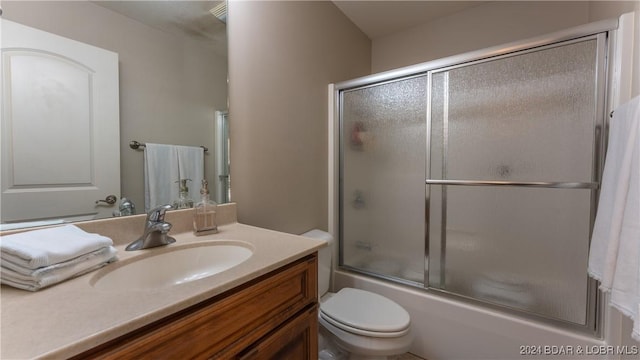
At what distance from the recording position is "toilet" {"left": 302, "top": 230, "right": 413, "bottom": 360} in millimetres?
1138

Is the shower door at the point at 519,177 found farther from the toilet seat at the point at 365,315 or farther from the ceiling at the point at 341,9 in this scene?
the ceiling at the point at 341,9

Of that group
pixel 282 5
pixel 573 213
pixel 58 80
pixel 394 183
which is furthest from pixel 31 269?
pixel 573 213

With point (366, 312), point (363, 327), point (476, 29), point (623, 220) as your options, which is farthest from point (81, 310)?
point (476, 29)

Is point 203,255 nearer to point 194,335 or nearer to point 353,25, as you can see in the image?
point 194,335

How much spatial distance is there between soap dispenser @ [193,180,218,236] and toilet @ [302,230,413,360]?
2.39ft

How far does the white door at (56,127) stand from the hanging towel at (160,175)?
0.10 meters

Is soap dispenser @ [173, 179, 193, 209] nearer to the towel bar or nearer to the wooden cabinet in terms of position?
the towel bar

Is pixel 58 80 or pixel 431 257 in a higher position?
pixel 58 80

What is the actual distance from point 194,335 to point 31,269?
0.39 meters

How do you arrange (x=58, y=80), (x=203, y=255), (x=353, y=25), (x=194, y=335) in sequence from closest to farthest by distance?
1. (x=194, y=335)
2. (x=58, y=80)
3. (x=203, y=255)
4. (x=353, y=25)

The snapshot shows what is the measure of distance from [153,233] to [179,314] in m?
0.45

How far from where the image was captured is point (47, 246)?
0.60 m

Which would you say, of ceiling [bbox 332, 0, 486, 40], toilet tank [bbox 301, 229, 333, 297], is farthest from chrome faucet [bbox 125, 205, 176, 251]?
ceiling [bbox 332, 0, 486, 40]

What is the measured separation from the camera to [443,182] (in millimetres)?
1553
